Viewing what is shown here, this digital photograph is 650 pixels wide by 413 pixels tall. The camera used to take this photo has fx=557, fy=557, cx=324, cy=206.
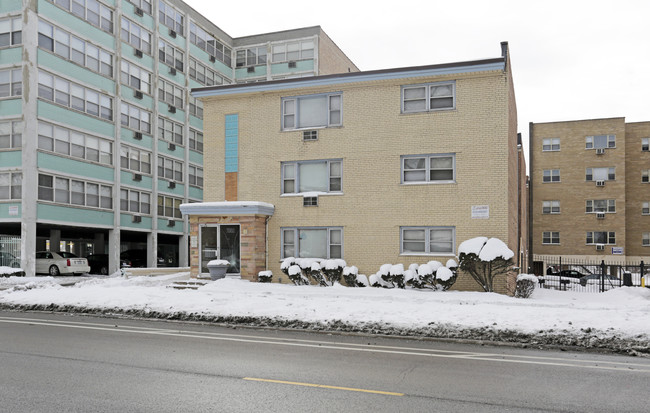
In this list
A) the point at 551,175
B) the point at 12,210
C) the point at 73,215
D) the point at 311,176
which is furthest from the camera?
the point at 551,175

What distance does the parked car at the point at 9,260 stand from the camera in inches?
1242

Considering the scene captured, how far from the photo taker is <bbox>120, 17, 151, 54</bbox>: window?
4062 centimetres

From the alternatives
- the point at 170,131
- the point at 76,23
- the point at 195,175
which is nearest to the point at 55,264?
the point at 76,23

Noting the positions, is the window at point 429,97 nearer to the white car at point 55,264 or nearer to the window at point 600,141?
the white car at point 55,264

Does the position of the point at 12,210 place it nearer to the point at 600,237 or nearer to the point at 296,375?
the point at 296,375

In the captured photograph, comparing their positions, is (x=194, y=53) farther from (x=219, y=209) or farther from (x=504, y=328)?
(x=504, y=328)

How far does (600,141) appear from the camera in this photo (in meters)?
52.5

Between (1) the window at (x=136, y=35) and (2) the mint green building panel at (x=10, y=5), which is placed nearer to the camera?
(2) the mint green building panel at (x=10, y=5)

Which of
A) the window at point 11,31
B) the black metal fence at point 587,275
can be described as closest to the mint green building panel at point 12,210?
the window at point 11,31

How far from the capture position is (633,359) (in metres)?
9.77

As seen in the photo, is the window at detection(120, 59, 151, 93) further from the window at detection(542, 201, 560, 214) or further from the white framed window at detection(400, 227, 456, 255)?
the window at detection(542, 201, 560, 214)

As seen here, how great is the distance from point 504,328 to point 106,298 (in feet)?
38.4

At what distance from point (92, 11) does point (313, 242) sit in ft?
Answer: 83.4

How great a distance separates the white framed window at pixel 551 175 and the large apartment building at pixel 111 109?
2299 centimetres
